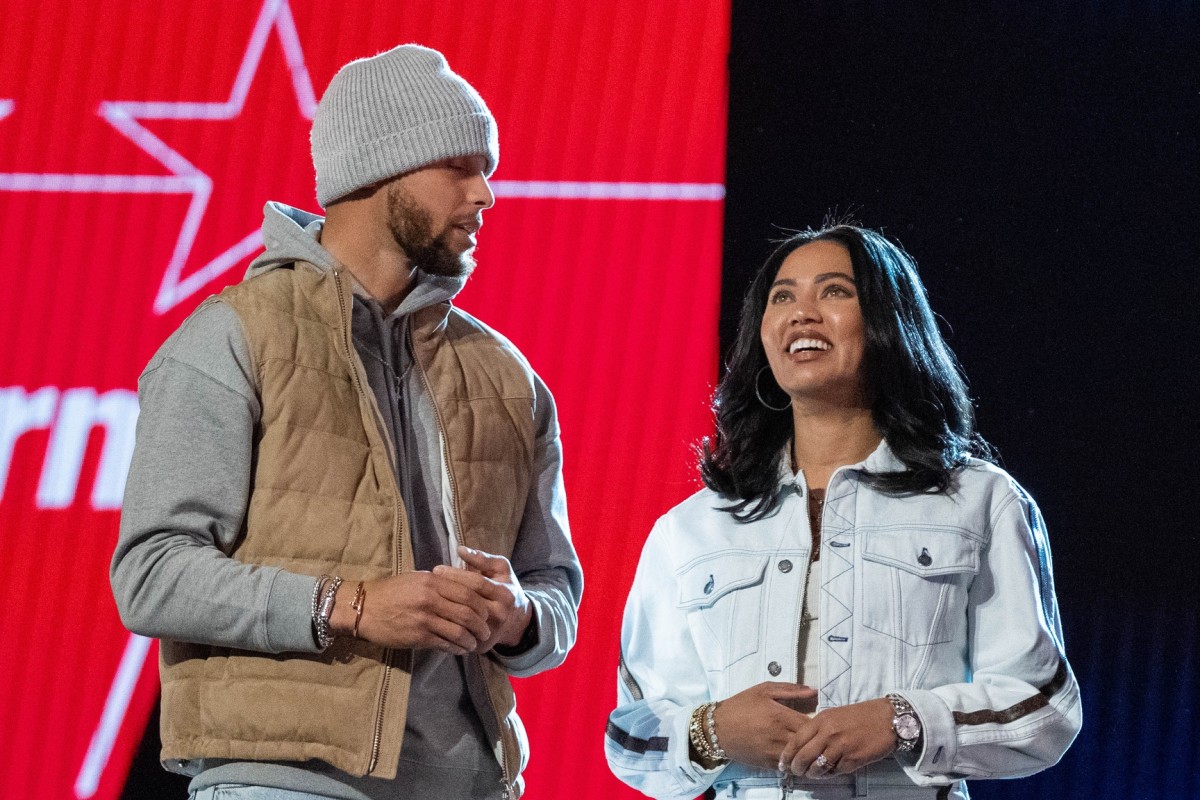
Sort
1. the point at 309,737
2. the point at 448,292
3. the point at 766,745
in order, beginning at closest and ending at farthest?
1. the point at 309,737
2. the point at 766,745
3. the point at 448,292

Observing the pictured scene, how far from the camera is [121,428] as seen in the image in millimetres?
3031

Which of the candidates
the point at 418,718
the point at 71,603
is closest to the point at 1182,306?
the point at 418,718

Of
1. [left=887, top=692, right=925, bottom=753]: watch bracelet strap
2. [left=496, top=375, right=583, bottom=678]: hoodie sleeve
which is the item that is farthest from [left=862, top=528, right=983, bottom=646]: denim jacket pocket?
[left=496, top=375, right=583, bottom=678]: hoodie sleeve

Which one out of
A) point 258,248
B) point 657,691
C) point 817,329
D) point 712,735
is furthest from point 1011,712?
point 258,248

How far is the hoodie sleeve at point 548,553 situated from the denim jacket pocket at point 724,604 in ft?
0.60

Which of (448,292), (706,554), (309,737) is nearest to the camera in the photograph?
(309,737)

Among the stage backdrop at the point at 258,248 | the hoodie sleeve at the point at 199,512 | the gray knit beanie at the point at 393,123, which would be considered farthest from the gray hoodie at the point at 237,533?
the stage backdrop at the point at 258,248

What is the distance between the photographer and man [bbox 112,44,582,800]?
1.55m

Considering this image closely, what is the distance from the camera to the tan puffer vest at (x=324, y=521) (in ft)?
5.15

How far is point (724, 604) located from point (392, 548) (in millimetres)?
573

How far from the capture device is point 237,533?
1.63 metres

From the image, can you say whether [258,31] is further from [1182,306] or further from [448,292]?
[1182,306]

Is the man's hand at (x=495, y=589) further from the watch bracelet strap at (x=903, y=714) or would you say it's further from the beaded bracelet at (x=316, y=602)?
the watch bracelet strap at (x=903, y=714)

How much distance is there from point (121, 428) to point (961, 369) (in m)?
1.84
